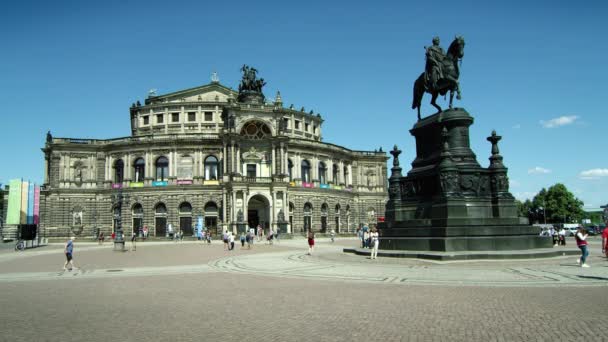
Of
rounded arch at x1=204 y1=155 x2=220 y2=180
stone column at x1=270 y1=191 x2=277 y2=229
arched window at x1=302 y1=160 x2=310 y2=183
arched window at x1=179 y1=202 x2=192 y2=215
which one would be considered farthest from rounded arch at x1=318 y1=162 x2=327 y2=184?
arched window at x1=179 y1=202 x2=192 y2=215

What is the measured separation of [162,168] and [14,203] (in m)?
20.2

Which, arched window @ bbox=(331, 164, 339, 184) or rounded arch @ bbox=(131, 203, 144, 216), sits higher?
arched window @ bbox=(331, 164, 339, 184)

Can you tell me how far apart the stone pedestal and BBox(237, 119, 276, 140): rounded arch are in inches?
1695

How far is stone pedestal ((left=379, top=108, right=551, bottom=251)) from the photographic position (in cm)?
1948

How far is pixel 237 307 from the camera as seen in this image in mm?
10320

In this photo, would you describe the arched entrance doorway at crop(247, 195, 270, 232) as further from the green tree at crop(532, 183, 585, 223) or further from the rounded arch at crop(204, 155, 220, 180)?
the green tree at crop(532, 183, 585, 223)

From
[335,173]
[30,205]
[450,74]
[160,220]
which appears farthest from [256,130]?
[450,74]

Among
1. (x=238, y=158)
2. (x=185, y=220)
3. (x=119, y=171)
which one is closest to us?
(x=238, y=158)

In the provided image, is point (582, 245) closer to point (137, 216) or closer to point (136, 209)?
point (137, 216)

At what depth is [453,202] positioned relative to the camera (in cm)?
2000

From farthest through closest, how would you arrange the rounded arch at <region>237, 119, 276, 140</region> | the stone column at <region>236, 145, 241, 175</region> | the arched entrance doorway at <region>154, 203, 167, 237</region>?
the rounded arch at <region>237, 119, 276, 140</region>, the arched entrance doorway at <region>154, 203, 167, 237</region>, the stone column at <region>236, 145, 241, 175</region>

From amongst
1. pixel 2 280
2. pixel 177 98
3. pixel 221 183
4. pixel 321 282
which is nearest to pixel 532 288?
pixel 321 282

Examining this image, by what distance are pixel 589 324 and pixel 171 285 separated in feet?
36.7

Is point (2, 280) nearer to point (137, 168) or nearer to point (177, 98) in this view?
point (137, 168)
